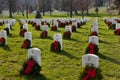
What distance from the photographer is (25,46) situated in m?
17.7

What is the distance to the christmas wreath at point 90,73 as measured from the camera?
9562 millimetres

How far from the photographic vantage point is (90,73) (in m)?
9.58

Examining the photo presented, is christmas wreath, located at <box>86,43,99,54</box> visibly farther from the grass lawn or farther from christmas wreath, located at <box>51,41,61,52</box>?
christmas wreath, located at <box>51,41,61,52</box>

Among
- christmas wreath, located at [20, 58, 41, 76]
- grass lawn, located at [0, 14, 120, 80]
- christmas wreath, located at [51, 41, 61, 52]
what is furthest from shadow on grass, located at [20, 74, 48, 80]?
christmas wreath, located at [51, 41, 61, 52]

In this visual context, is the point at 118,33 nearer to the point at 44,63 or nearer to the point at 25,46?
the point at 25,46

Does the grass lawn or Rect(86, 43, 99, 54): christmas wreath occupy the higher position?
Rect(86, 43, 99, 54): christmas wreath

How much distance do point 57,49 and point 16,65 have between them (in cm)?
374

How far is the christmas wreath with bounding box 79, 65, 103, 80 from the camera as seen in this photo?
9.56 metres

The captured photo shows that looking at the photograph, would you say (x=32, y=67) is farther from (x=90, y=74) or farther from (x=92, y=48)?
(x=92, y=48)

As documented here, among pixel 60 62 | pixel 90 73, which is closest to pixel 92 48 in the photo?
pixel 60 62

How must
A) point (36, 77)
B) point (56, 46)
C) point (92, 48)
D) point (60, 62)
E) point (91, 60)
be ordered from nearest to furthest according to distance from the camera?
point (91, 60) → point (36, 77) → point (60, 62) → point (92, 48) → point (56, 46)

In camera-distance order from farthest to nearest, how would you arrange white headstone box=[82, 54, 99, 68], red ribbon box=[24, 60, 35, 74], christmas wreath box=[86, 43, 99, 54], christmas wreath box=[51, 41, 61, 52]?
christmas wreath box=[51, 41, 61, 52] → christmas wreath box=[86, 43, 99, 54] → red ribbon box=[24, 60, 35, 74] → white headstone box=[82, 54, 99, 68]

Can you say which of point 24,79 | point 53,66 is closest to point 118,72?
point 53,66

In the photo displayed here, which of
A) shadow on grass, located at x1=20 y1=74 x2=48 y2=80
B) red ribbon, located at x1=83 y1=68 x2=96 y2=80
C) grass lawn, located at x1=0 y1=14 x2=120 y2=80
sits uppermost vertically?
red ribbon, located at x1=83 y1=68 x2=96 y2=80
